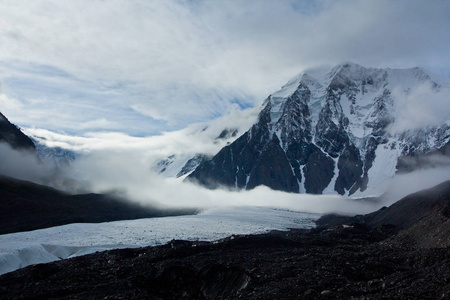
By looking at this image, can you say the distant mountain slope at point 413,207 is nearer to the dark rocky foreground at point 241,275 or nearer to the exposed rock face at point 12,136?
the dark rocky foreground at point 241,275

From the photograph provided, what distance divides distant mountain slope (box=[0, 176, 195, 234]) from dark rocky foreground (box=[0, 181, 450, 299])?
48811 mm

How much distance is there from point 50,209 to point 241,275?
74.9m

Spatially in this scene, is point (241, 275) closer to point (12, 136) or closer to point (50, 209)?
point (50, 209)

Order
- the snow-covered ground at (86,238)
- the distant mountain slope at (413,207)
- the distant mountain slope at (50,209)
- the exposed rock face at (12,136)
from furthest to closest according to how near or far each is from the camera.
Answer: the exposed rock face at (12,136) < the distant mountain slope at (50,209) < the distant mountain slope at (413,207) < the snow-covered ground at (86,238)

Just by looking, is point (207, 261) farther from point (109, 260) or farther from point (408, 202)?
point (408, 202)

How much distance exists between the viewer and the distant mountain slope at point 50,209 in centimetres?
7581

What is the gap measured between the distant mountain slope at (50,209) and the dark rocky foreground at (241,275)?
1922 inches

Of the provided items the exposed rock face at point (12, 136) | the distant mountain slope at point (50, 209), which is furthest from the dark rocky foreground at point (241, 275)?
the exposed rock face at point (12, 136)

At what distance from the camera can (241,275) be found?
81.3ft

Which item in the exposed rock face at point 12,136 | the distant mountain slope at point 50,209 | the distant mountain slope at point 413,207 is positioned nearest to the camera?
the distant mountain slope at point 413,207

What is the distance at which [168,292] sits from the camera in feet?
79.0

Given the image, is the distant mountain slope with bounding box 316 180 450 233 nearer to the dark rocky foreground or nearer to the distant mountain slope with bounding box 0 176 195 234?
the dark rocky foreground

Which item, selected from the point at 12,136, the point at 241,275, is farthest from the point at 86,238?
the point at 12,136

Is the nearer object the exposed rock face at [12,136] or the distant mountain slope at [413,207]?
the distant mountain slope at [413,207]
